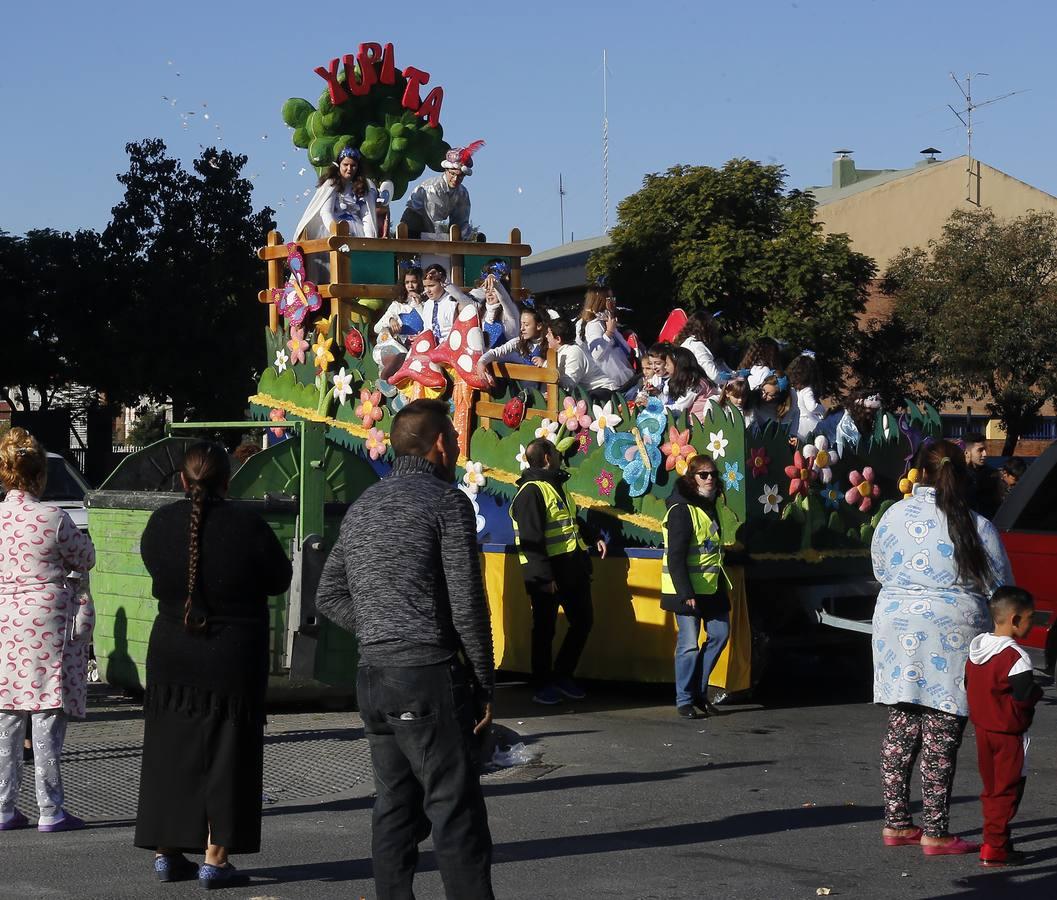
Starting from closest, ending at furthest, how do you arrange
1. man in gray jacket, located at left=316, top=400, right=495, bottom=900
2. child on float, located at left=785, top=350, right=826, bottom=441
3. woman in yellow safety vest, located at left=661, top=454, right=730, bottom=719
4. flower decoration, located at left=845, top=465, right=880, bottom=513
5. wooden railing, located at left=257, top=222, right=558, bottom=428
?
1. man in gray jacket, located at left=316, top=400, right=495, bottom=900
2. woman in yellow safety vest, located at left=661, top=454, right=730, bottom=719
3. flower decoration, located at left=845, top=465, right=880, bottom=513
4. child on float, located at left=785, top=350, right=826, bottom=441
5. wooden railing, located at left=257, top=222, right=558, bottom=428

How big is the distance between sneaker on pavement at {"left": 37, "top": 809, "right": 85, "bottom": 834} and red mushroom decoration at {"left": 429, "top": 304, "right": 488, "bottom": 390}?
5.71m

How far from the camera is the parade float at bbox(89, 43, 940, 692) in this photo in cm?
1027

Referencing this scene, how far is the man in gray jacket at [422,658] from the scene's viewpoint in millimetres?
4891

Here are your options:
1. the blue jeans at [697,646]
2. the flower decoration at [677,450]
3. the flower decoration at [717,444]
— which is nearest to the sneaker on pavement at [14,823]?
the blue jeans at [697,646]

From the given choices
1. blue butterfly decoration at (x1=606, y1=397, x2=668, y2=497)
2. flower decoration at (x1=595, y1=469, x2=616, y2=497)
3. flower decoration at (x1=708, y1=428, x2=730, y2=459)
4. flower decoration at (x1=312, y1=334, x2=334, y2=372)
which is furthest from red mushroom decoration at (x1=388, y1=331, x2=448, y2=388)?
flower decoration at (x1=708, y1=428, x2=730, y2=459)

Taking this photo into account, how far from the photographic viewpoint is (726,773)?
8.61 metres

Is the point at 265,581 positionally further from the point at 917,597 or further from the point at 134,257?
the point at 134,257

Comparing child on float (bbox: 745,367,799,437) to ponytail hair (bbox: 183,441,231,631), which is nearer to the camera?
ponytail hair (bbox: 183,441,231,631)

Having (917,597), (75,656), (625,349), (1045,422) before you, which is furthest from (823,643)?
(1045,422)

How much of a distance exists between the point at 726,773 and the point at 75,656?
11.0ft

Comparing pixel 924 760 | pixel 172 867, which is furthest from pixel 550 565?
pixel 172 867

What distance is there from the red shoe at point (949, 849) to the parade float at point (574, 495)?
10.8ft

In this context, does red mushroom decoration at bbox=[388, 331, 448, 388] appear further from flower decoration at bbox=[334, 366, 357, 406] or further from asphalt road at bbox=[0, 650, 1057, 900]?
asphalt road at bbox=[0, 650, 1057, 900]

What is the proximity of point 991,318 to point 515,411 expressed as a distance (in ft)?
81.5
